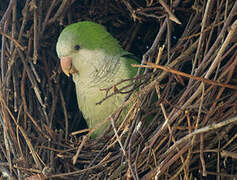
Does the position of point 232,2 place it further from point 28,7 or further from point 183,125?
point 28,7

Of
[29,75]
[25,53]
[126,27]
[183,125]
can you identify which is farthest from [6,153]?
[126,27]

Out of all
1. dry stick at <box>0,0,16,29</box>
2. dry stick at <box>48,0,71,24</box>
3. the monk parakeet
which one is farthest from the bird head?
dry stick at <box>0,0,16,29</box>

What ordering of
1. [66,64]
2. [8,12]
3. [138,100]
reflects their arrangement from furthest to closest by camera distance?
1. [66,64]
2. [8,12]
3. [138,100]

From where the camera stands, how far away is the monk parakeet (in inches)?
91.4

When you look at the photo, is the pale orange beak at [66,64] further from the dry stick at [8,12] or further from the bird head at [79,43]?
the dry stick at [8,12]

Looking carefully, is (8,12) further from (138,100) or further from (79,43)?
(138,100)

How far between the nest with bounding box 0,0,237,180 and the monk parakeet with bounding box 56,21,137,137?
0.51ft

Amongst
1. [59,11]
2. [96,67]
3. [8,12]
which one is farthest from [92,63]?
[8,12]

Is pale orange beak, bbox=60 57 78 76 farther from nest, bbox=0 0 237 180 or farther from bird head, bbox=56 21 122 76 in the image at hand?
nest, bbox=0 0 237 180

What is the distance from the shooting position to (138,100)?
1734mm

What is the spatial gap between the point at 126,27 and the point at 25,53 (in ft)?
3.06

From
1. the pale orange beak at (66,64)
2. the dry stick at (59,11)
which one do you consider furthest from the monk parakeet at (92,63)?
the dry stick at (59,11)

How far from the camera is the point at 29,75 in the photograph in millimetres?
2260

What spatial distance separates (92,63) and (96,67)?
4 cm
